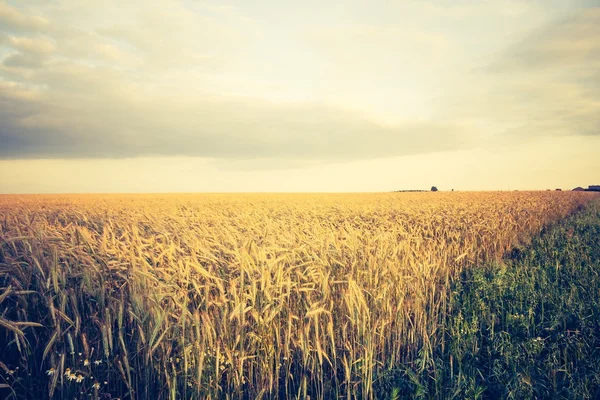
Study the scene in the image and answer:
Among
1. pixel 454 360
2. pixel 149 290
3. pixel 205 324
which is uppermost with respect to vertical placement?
pixel 149 290

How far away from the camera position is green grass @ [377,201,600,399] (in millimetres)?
3342

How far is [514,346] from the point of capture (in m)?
4.06

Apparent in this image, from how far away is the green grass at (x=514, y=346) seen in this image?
3.34m

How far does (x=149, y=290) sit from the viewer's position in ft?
11.0

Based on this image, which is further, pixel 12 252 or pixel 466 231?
pixel 466 231

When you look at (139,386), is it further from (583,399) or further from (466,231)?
(466,231)

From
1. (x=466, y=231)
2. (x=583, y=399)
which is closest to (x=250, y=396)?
(x=583, y=399)

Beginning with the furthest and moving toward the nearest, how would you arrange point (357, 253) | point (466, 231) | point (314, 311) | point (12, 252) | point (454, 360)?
point (466, 231)
point (357, 253)
point (12, 252)
point (454, 360)
point (314, 311)

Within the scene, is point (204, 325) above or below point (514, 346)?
above

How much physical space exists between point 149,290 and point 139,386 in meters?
0.79

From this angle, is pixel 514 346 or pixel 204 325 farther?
pixel 514 346

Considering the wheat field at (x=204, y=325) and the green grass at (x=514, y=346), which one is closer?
the wheat field at (x=204, y=325)

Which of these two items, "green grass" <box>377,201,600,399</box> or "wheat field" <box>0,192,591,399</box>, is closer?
"wheat field" <box>0,192,591,399</box>

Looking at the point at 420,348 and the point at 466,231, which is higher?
the point at 466,231
